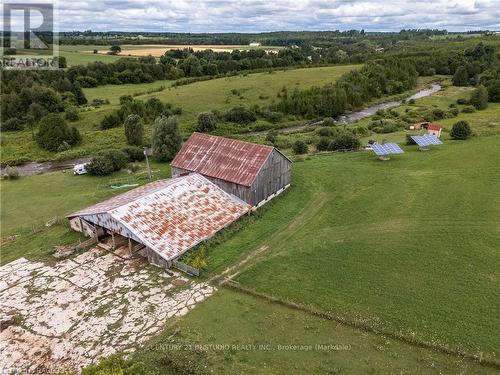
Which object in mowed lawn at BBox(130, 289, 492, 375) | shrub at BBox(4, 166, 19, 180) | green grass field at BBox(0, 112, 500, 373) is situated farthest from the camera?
shrub at BBox(4, 166, 19, 180)

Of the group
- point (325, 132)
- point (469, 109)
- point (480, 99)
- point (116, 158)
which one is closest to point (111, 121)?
point (116, 158)

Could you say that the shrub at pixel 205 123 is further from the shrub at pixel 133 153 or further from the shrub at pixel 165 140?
→ the shrub at pixel 133 153

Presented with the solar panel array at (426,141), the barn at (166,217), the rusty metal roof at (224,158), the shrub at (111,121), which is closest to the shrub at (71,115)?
the shrub at (111,121)

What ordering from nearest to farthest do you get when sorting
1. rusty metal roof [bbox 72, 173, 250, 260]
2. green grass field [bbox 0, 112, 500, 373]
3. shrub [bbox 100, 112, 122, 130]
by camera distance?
1. green grass field [bbox 0, 112, 500, 373]
2. rusty metal roof [bbox 72, 173, 250, 260]
3. shrub [bbox 100, 112, 122, 130]

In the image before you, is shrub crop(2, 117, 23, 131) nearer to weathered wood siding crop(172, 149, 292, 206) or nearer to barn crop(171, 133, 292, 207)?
barn crop(171, 133, 292, 207)

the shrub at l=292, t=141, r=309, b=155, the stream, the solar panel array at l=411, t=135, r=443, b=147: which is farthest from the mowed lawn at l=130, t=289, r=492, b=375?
the stream
